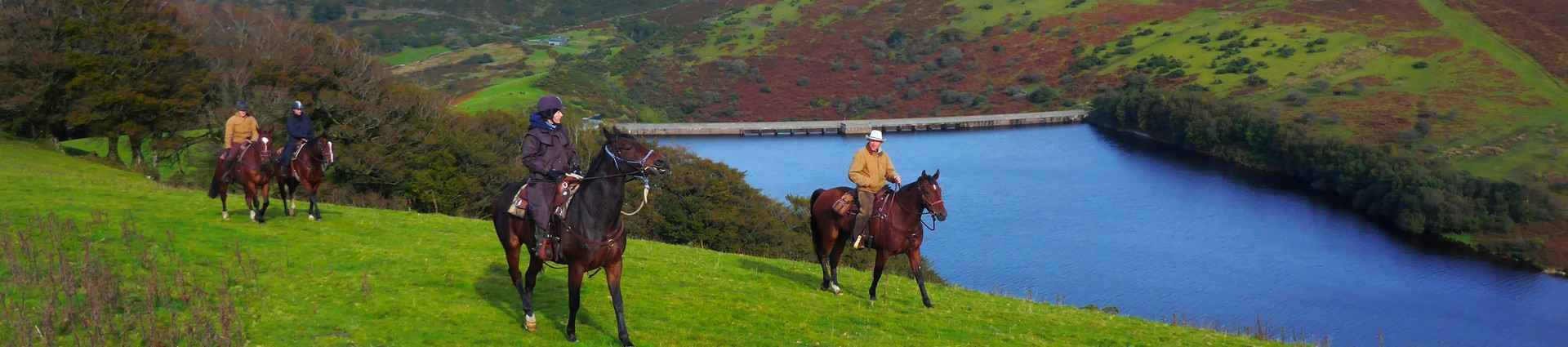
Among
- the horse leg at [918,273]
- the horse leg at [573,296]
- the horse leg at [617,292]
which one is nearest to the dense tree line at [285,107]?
the horse leg at [918,273]

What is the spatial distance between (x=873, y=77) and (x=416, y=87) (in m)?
119

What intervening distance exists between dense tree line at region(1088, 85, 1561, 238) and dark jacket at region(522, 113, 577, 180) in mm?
67811

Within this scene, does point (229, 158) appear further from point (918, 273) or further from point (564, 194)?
point (918, 273)

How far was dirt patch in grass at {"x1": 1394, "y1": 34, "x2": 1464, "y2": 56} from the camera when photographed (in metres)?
113

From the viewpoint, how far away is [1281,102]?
333 feet

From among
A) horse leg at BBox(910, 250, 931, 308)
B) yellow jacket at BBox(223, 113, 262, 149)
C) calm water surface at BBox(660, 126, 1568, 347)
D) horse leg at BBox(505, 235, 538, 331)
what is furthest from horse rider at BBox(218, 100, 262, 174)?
horse leg at BBox(910, 250, 931, 308)

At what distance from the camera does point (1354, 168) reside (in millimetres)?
74312

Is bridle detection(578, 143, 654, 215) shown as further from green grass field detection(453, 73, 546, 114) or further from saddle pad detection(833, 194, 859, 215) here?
green grass field detection(453, 73, 546, 114)

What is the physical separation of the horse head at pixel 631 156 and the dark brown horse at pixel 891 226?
5.18 m

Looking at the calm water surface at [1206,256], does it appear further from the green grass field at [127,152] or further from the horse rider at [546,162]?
the green grass field at [127,152]

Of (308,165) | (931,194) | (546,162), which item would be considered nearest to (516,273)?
(546,162)

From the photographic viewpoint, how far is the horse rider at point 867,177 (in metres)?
16.1

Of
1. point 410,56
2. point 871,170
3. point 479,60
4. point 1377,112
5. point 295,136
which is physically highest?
point 410,56

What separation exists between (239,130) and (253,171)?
1.16 meters
